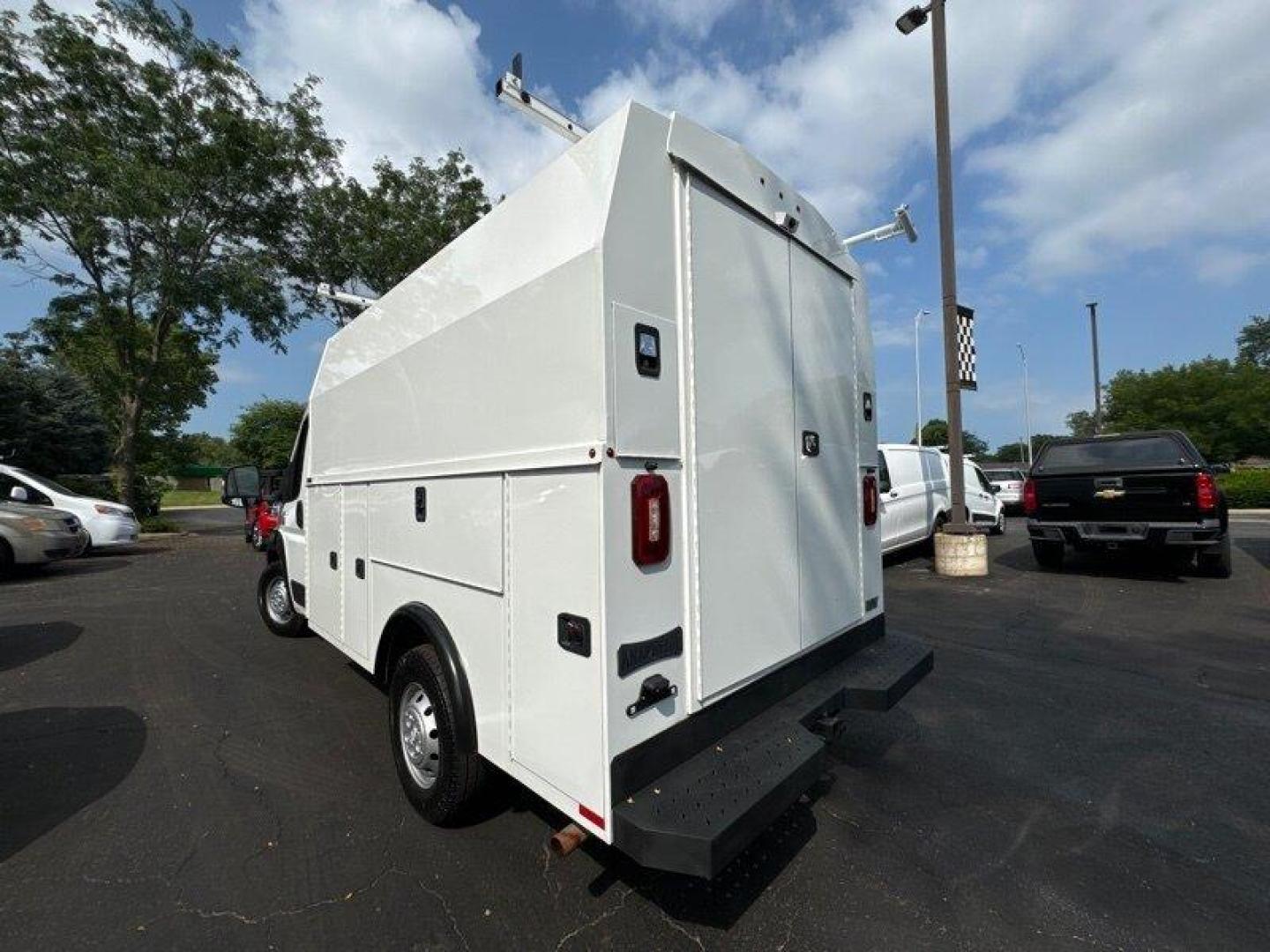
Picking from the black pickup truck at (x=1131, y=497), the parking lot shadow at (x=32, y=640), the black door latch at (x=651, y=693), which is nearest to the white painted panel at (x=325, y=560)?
the black door latch at (x=651, y=693)

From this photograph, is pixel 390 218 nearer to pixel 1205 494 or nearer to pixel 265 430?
pixel 1205 494

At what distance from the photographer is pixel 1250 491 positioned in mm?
19641

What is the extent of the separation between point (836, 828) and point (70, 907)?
3.16 metres

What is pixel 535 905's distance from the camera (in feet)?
7.45

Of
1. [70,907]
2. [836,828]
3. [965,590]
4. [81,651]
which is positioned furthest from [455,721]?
[965,590]

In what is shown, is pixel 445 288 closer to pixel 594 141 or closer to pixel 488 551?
pixel 594 141

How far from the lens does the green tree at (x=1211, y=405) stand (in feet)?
112

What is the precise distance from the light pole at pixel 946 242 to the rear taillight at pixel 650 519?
7.90m

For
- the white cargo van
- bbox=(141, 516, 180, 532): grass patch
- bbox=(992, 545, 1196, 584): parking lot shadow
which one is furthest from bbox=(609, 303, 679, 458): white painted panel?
bbox=(141, 516, 180, 532): grass patch

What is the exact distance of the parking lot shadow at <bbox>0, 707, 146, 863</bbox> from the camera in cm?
296

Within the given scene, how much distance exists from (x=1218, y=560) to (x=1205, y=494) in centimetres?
153

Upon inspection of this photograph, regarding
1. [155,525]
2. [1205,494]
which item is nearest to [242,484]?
[1205,494]

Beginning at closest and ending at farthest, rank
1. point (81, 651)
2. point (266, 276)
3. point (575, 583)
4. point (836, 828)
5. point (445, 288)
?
point (575, 583) < point (836, 828) < point (445, 288) < point (81, 651) < point (266, 276)

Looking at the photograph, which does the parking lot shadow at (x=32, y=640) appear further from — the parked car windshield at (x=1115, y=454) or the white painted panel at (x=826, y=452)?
the parked car windshield at (x=1115, y=454)
